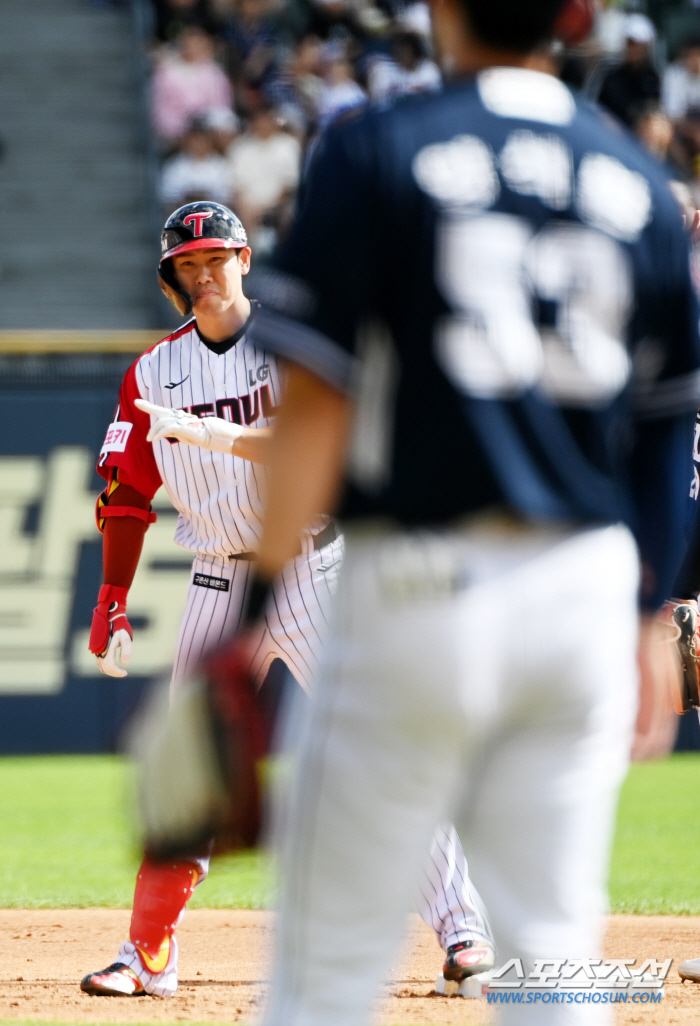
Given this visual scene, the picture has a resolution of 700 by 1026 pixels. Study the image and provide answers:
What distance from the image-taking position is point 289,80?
13.1 metres

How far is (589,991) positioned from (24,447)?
331 inches

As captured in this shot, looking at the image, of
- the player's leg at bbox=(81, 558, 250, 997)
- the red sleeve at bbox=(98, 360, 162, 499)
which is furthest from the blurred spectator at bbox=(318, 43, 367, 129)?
the player's leg at bbox=(81, 558, 250, 997)

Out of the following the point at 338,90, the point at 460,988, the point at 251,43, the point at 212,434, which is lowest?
the point at 460,988

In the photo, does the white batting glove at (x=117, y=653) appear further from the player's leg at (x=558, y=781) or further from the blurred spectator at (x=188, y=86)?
the blurred spectator at (x=188, y=86)

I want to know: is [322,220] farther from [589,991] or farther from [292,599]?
[292,599]

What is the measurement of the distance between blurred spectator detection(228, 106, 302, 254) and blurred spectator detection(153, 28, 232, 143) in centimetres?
96

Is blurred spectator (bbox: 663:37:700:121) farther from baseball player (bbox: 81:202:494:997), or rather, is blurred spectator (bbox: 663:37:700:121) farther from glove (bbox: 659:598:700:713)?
Result: glove (bbox: 659:598:700:713)

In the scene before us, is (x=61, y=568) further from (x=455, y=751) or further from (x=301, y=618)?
(x=455, y=751)

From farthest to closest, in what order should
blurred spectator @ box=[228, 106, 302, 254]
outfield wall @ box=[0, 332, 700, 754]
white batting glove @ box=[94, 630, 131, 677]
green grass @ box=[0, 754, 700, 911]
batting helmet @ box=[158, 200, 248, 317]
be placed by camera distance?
blurred spectator @ box=[228, 106, 302, 254] < outfield wall @ box=[0, 332, 700, 754] < green grass @ box=[0, 754, 700, 911] < white batting glove @ box=[94, 630, 131, 677] < batting helmet @ box=[158, 200, 248, 317]

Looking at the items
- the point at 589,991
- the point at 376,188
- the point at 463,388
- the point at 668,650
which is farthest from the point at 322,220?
the point at 589,991

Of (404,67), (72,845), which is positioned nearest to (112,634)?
(72,845)

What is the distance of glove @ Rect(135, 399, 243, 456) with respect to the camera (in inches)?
150

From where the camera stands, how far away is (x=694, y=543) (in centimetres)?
401

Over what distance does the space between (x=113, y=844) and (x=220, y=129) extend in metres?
7.00
